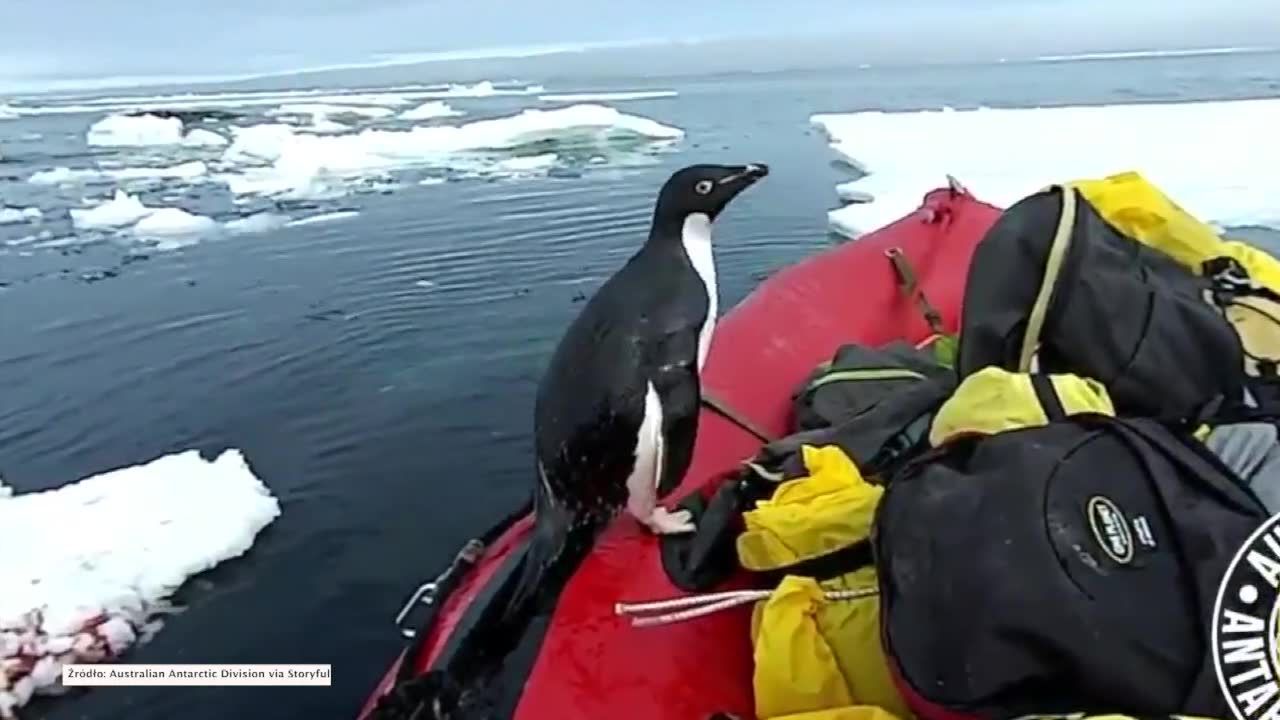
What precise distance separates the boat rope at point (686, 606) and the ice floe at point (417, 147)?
810 centimetres

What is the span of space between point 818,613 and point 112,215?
766 cm

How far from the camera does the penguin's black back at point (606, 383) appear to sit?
1704 mm

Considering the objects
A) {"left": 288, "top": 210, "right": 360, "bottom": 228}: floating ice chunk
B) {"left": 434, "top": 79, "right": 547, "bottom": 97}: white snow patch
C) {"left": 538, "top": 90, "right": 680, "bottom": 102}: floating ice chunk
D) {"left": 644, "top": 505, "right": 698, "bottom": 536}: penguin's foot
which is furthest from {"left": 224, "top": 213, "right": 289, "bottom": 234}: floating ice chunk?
{"left": 434, "top": 79, "right": 547, "bottom": 97}: white snow patch

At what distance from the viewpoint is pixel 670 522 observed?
66.2 inches

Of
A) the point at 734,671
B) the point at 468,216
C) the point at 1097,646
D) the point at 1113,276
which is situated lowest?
the point at 468,216

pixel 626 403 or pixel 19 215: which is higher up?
pixel 626 403

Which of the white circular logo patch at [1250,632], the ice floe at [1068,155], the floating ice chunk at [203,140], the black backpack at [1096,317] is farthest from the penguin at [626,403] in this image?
the floating ice chunk at [203,140]

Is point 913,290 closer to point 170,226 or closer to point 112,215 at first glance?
point 170,226

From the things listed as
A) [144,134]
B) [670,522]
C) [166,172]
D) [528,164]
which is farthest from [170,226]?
[144,134]

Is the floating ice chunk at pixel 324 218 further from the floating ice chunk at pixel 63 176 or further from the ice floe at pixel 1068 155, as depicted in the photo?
the floating ice chunk at pixel 63 176

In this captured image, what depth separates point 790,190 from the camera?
7.85m

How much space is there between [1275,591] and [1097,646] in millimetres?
149

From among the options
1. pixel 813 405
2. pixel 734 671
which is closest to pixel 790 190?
pixel 813 405

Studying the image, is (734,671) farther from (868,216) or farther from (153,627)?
(868,216)
